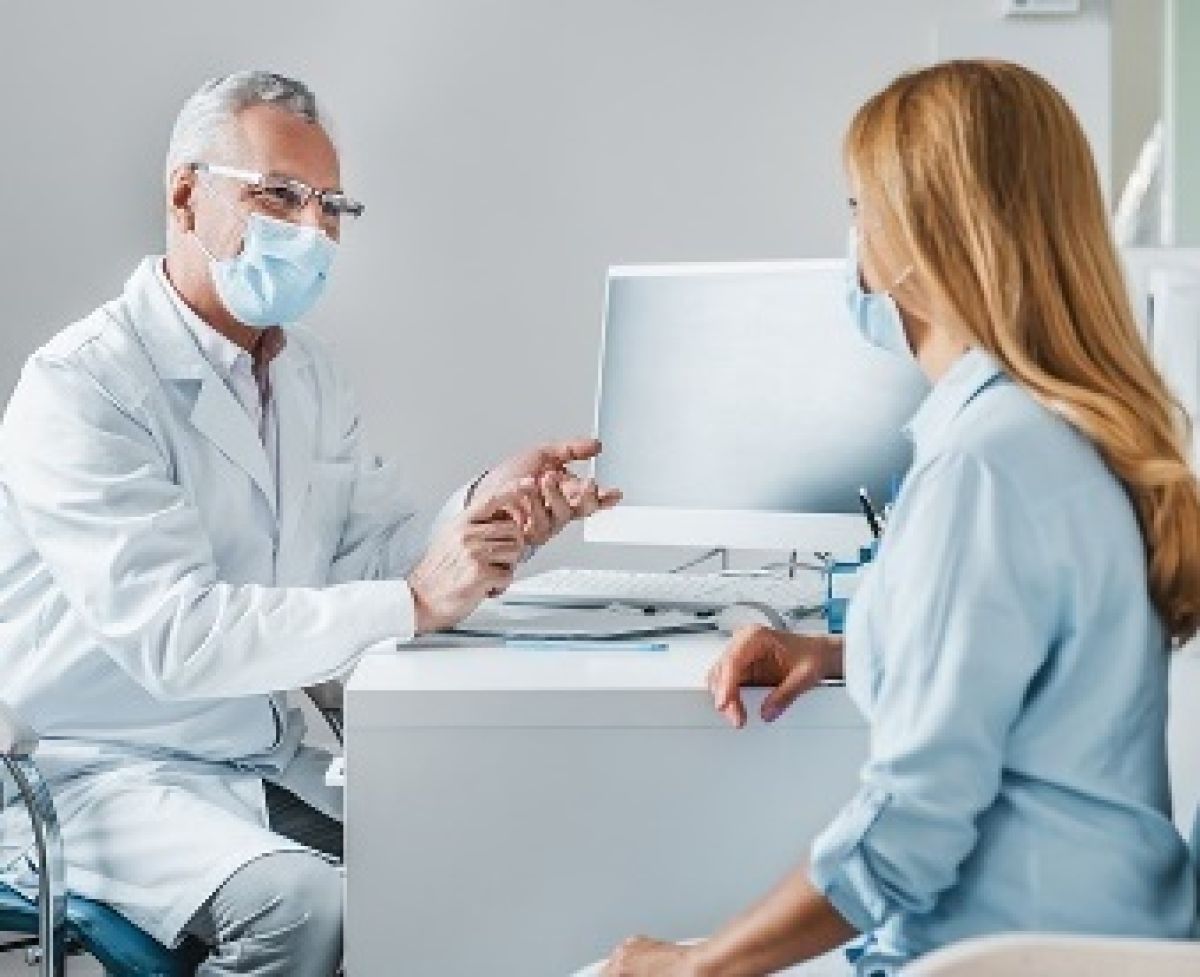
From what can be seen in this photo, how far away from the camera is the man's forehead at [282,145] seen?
249 centimetres

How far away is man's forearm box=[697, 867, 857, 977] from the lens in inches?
56.9

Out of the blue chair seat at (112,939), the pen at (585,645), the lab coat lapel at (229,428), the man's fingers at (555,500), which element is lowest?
the blue chair seat at (112,939)

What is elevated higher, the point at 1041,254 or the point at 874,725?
the point at 1041,254

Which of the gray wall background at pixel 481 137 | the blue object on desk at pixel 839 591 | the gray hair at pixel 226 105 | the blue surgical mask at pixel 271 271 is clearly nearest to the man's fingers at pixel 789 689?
the blue object on desk at pixel 839 591

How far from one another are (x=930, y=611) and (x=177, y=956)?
3.47 feet

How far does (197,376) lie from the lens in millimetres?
2416

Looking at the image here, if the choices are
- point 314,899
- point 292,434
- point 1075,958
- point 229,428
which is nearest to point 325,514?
point 292,434

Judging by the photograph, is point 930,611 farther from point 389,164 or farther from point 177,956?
point 389,164

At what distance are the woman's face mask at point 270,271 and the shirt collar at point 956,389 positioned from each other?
3.65ft

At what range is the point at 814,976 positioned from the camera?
1.67m

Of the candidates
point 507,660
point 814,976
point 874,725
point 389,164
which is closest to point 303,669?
point 507,660

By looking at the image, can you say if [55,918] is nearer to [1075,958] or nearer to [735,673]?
[735,673]

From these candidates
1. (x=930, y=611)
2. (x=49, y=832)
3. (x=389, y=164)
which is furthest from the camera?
(x=389, y=164)

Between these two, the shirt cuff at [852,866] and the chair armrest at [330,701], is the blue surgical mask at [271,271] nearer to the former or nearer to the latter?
the chair armrest at [330,701]
